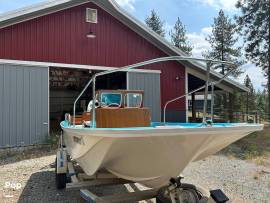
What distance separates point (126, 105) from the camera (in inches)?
222

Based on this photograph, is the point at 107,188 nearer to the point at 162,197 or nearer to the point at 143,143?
the point at 162,197

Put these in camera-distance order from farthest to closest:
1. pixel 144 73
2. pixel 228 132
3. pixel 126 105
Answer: pixel 144 73 → pixel 126 105 → pixel 228 132

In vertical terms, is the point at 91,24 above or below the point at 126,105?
above

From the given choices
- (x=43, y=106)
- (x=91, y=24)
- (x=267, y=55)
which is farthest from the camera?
(x=267, y=55)

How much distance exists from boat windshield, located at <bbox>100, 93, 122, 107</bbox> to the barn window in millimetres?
6861

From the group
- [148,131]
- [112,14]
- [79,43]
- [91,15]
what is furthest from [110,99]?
[112,14]

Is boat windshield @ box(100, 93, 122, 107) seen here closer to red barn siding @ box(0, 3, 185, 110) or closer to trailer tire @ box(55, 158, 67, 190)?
trailer tire @ box(55, 158, 67, 190)

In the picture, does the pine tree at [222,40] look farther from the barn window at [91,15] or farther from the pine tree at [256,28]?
the barn window at [91,15]

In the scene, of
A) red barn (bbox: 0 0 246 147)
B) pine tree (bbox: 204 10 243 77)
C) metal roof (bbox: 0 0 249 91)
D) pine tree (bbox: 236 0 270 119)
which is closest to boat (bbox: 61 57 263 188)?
red barn (bbox: 0 0 246 147)

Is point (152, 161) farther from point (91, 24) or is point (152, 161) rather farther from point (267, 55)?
point (267, 55)

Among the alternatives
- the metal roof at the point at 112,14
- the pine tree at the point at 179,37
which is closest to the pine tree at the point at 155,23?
the pine tree at the point at 179,37

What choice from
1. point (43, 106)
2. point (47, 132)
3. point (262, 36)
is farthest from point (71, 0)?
point (262, 36)

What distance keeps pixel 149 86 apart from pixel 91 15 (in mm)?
3576

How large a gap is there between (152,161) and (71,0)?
27.6 ft
